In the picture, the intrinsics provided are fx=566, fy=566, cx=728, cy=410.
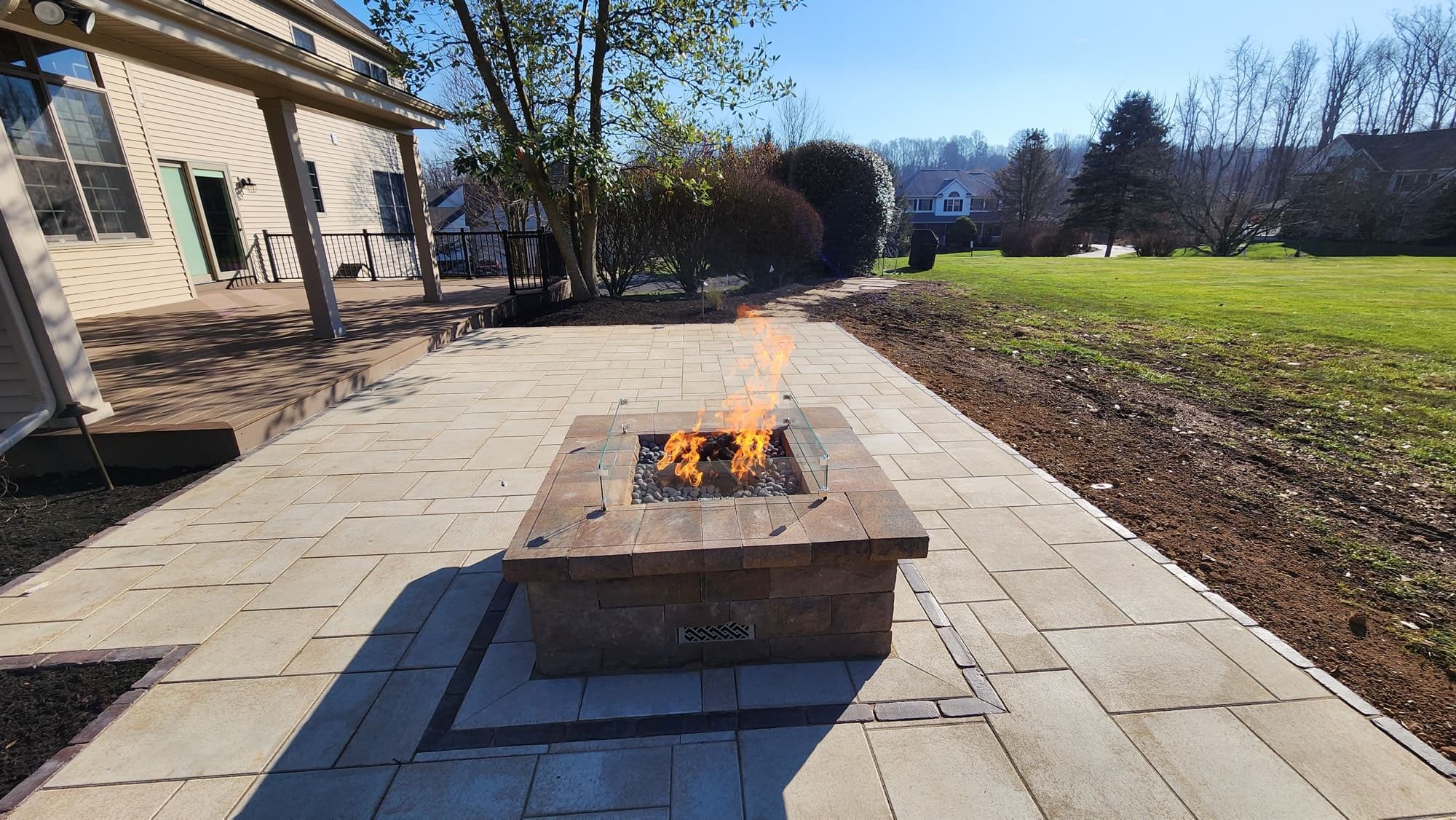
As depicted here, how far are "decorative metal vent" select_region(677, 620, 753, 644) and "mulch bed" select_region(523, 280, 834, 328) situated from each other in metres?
8.23

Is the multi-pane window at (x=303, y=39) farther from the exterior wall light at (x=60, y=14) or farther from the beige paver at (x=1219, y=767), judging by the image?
the beige paver at (x=1219, y=767)

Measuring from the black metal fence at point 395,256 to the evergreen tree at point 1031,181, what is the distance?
34914mm

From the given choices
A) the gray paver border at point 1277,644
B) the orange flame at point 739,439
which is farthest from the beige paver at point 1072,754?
the orange flame at point 739,439

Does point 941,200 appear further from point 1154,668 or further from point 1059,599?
point 1154,668

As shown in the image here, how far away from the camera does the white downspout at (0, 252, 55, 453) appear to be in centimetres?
400

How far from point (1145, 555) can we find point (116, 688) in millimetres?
4956

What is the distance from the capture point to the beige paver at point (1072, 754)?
1.84 meters

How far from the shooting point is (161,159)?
10422 mm

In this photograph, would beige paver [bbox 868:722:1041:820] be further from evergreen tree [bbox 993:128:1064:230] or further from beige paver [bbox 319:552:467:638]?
evergreen tree [bbox 993:128:1064:230]

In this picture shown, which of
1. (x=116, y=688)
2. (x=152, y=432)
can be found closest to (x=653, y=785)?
(x=116, y=688)

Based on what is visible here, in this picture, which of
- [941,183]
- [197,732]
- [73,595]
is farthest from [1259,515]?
[941,183]

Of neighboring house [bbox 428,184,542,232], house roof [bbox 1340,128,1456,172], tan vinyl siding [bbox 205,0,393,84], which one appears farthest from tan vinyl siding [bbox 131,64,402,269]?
house roof [bbox 1340,128,1456,172]

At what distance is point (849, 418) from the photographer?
5.39 meters

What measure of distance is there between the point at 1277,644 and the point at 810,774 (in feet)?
7.28
